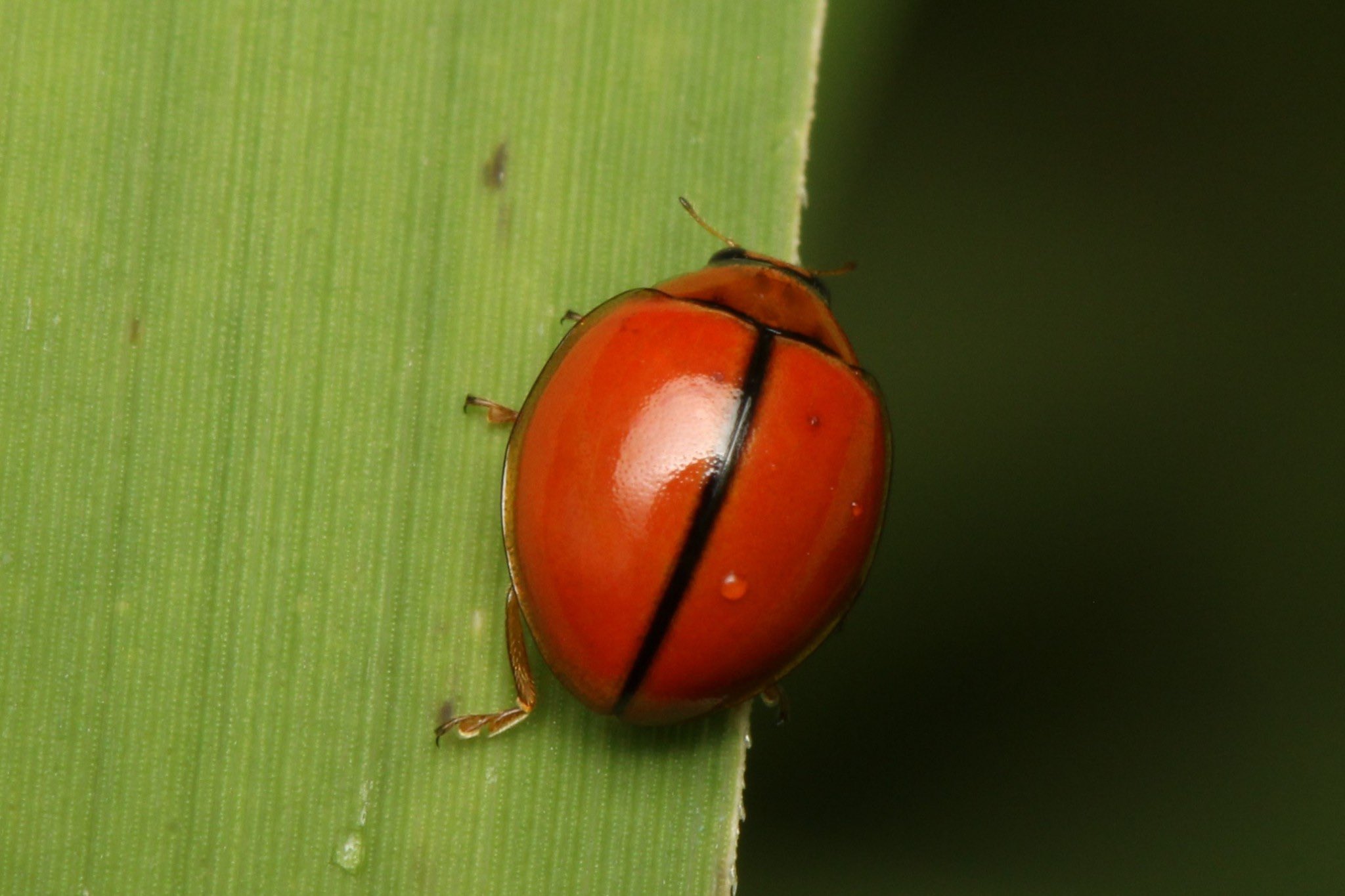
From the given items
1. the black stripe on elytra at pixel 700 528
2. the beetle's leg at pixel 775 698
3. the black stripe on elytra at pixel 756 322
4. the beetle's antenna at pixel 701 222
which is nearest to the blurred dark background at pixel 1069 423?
the beetle's leg at pixel 775 698

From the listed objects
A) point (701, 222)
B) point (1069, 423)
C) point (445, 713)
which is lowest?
point (445, 713)

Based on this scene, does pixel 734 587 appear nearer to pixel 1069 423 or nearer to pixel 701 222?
pixel 701 222

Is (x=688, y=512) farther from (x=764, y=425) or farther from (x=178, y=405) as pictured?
(x=178, y=405)


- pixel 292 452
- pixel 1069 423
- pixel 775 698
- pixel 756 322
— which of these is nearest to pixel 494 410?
pixel 292 452

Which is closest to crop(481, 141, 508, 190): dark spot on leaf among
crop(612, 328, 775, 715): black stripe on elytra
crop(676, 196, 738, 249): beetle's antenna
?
crop(676, 196, 738, 249): beetle's antenna

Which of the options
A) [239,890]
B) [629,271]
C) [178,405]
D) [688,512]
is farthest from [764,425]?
[239,890]

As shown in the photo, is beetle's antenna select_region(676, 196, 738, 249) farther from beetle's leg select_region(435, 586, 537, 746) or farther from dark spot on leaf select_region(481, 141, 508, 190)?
beetle's leg select_region(435, 586, 537, 746)

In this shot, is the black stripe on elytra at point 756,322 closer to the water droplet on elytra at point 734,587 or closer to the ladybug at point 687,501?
the ladybug at point 687,501
